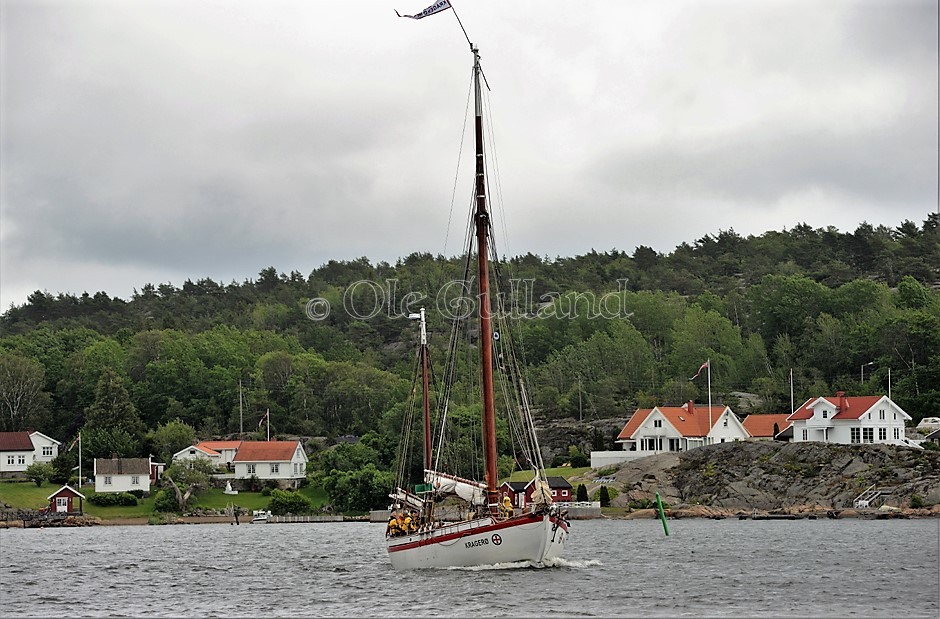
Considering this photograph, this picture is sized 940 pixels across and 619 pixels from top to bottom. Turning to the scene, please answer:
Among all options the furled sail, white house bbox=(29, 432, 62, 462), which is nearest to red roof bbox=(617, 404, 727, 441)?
white house bbox=(29, 432, 62, 462)

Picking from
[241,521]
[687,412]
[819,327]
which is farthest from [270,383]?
[819,327]

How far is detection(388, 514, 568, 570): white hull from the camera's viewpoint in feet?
165

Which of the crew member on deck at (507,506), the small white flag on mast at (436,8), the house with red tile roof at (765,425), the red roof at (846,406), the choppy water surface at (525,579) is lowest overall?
the choppy water surface at (525,579)

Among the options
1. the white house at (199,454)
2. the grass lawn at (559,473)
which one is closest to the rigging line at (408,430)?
the grass lawn at (559,473)

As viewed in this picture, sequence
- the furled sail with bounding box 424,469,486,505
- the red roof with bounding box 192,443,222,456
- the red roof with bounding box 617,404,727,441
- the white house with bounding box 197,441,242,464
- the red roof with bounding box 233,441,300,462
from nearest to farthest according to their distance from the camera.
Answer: the furled sail with bounding box 424,469,486,505, the red roof with bounding box 617,404,727,441, the red roof with bounding box 233,441,300,462, the red roof with bounding box 192,443,222,456, the white house with bounding box 197,441,242,464

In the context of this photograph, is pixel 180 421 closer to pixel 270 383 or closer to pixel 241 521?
pixel 270 383

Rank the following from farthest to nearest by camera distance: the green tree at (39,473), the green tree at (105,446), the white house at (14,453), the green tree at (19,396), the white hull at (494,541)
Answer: the green tree at (19,396), the white house at (14,453), the green tree at (105,446), the green tree at (39,473), the white hull at (494,541)

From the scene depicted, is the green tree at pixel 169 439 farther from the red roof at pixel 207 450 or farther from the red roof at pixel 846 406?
the red roof at pixel 846 406

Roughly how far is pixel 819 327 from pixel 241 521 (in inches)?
3371

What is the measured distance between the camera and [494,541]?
50906mm

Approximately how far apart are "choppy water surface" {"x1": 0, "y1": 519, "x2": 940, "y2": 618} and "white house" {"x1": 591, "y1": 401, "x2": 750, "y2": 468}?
37360 mm

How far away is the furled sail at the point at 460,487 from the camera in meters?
53.3

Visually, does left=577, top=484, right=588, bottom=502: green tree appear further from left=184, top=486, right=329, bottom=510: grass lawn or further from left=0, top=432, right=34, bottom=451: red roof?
left=0, top=432, right=34, bottom=451: red roof

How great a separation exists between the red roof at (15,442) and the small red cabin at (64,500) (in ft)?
67.5
